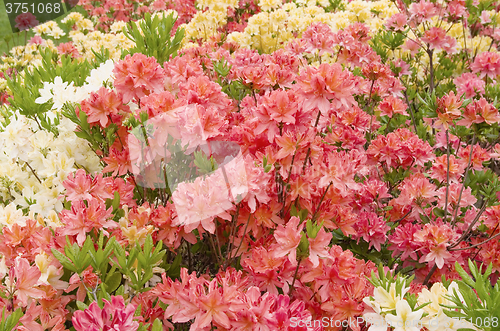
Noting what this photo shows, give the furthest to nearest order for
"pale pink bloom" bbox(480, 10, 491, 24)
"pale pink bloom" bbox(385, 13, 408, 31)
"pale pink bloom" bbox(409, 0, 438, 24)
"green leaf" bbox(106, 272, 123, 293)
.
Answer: "pale pink bloom" bbox(480, 10, 491, 24)
"pale pink bloom" bbox(409, 0, 438, 24)
"pale pink bloom" bbox(385, 13, 408, 31)
"green leaf" bbox(106, 272, 123, 293)

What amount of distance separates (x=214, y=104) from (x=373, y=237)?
0.95 m

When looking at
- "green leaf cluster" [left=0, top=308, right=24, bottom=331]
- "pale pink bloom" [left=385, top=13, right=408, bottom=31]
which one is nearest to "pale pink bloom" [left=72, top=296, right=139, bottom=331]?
"green leaf cluster" [left=0, top=308, right=24, bottom=331]

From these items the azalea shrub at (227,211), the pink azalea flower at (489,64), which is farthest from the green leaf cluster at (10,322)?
the pink azalea flower at (489,64)

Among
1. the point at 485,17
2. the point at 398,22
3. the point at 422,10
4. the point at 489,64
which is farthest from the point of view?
the point at 485,17

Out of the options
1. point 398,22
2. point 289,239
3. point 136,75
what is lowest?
point 289,239

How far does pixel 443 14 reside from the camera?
11.8 ft

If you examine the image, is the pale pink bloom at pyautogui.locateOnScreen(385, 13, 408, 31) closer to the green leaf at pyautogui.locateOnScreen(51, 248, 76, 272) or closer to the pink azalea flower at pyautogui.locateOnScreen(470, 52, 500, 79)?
the pink azalea flower at pyautogui.locateOnScreen(470, 52, 500, 79)

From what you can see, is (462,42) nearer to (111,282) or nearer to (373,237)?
(373,237)

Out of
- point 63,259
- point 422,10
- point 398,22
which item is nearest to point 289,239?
point 63,259

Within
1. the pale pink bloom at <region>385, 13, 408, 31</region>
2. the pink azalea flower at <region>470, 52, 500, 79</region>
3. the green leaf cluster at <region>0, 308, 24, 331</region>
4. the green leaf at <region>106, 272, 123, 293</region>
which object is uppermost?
the pale pink bloom at <region>385, 13, 408, 31</region>

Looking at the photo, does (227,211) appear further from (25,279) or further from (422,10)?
(422,10)

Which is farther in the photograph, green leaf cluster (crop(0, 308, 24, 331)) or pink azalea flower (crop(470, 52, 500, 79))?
pink azalea flower (crop(470, 52, 500, 79))

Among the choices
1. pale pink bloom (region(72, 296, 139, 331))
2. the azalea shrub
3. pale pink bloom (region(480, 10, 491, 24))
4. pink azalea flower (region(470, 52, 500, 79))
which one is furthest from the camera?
pale pink bloom (region(480, 10, 491, 24))

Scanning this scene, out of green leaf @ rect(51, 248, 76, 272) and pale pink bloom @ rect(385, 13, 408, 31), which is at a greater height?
pale pink bloom @ rect(385, 13, 408, 31)
